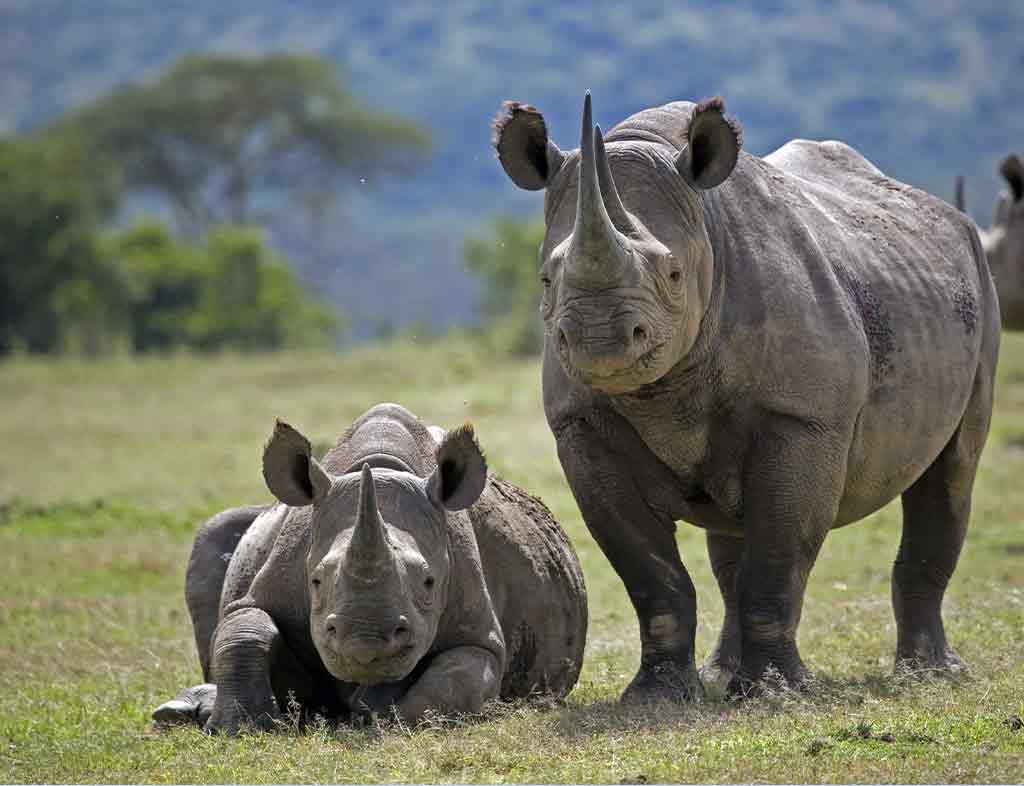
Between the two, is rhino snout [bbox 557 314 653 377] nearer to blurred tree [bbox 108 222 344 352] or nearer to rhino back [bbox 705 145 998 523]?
rhino back [bbox 705 145 998 523]

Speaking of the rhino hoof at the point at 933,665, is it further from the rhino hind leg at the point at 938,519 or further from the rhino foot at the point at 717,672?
the rhino foot at the point at 717,672

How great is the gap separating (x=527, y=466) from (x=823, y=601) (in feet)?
19.5

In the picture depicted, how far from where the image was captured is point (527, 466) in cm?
→ 1705

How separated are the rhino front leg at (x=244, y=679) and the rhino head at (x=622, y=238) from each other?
1.61m

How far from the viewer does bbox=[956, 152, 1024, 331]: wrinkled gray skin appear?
1464cm

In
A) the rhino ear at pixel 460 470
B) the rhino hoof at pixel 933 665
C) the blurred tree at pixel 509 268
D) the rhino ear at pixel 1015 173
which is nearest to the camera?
the rhino ear at pixel 460 470

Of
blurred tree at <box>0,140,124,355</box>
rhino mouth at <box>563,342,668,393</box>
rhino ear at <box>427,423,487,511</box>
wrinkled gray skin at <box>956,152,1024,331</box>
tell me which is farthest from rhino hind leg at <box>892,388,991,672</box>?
blurred tree at <box>0,140,124,355</box>

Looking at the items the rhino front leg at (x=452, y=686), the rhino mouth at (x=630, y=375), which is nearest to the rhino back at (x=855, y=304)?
the rhino mouth at (x=630, y=375)

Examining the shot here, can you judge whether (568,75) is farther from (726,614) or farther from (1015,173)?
(726,614)

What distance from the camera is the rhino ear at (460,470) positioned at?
7898 millimetres

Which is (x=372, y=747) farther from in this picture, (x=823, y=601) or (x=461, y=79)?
(x=461, y=79)

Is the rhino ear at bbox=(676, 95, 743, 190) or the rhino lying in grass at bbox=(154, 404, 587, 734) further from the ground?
→ the rhino ear at bbox=(676, 95, 743, 190)

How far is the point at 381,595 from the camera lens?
23.9ft

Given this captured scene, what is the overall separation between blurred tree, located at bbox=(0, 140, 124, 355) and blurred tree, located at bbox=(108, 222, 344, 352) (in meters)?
1.47
